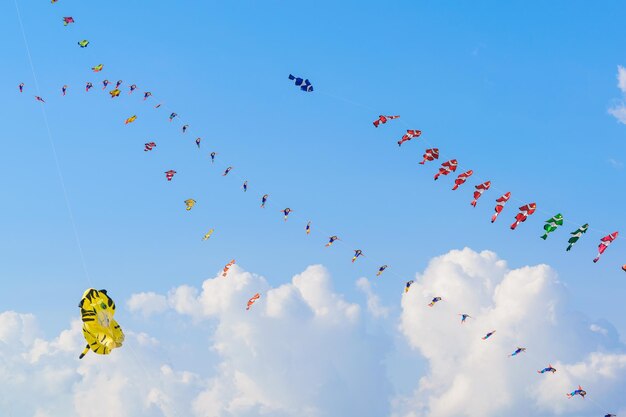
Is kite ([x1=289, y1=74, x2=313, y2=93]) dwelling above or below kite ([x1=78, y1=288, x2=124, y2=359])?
above

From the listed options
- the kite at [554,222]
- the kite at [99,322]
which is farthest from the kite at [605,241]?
the kite at [99,322]

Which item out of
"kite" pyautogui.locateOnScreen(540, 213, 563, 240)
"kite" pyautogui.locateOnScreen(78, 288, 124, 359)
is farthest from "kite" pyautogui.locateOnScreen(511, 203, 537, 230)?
"kite" pyautogui.locateOnScreen(78, 288, 124, 359)

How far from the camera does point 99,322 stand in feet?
240

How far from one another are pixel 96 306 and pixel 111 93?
61.2 meters

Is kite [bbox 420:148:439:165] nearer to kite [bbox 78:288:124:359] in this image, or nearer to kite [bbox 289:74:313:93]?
kite [bbox 289:74:313:93]

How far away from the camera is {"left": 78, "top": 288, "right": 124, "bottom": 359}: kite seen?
72.4 metres

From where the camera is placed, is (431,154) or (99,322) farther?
(431,154)

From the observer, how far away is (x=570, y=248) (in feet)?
301

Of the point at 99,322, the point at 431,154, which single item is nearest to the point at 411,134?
the point at 431,154

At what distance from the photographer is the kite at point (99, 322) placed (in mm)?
72438

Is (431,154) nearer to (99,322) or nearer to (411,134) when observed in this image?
(411,134)

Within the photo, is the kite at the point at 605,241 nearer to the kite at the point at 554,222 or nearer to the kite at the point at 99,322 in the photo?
the kite at the point at 554,222

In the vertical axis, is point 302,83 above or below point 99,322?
above

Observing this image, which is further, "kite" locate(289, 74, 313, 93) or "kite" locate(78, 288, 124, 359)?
"kite" locate(289, 74, 313, 93)
